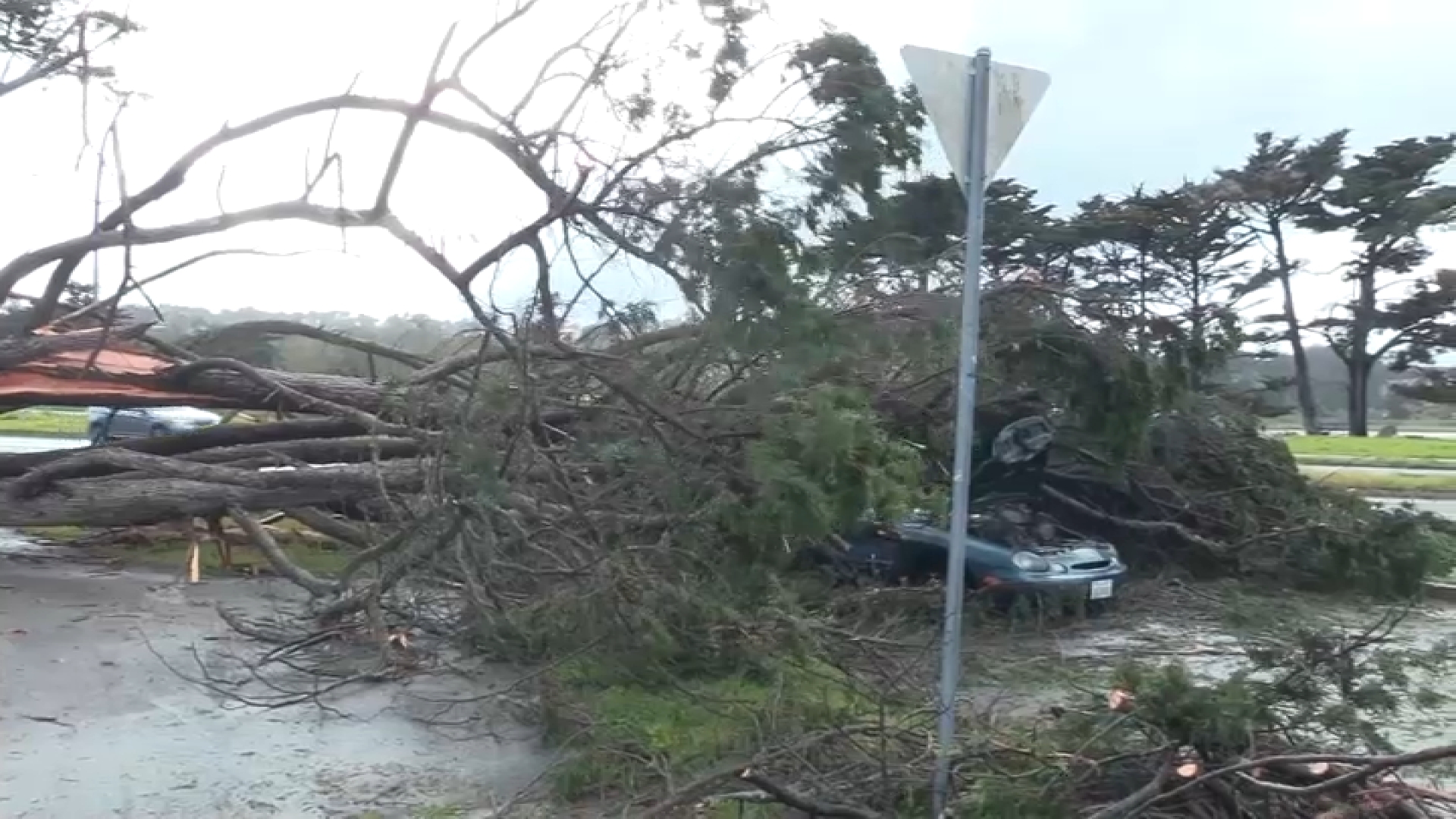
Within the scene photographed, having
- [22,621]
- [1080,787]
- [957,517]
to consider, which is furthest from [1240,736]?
[22,621]

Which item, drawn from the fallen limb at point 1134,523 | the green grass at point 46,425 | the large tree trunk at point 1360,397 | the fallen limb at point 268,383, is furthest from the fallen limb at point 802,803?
the green grass at point 46,425

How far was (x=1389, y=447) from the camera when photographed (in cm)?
2594

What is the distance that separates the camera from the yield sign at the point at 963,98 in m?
4.64

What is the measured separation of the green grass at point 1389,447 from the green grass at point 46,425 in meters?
21.1

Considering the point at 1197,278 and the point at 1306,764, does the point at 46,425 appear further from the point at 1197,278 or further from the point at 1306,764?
the point at 1306,764

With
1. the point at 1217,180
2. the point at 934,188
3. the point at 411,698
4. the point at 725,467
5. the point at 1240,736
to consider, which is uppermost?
the point at 1217,180

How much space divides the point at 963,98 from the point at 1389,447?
24.0m

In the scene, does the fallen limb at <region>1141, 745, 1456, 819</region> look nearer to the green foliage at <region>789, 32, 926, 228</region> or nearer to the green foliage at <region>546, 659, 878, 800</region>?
the green foliage at <region>546, 659, 878, 800</region>

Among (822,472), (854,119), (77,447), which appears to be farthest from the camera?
(77,447)

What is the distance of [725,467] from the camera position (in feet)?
24.2

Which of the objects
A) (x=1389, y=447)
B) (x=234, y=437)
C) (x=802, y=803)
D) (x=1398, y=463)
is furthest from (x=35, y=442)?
(x=1389, y=447)

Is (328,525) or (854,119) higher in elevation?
(854,119)

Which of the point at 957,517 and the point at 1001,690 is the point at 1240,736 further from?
the point at 1001,690

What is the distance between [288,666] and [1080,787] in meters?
4.70
